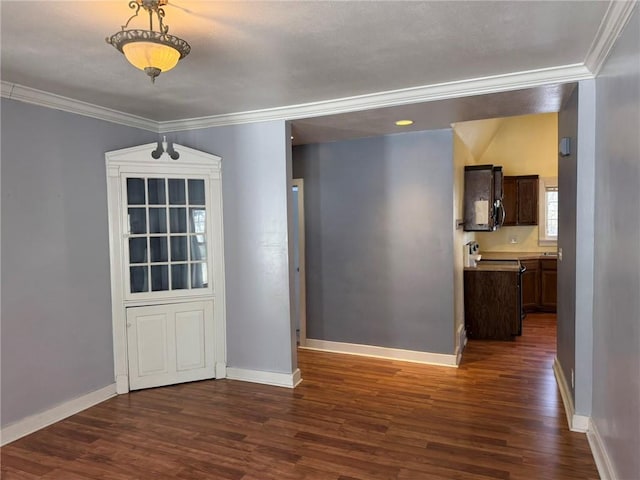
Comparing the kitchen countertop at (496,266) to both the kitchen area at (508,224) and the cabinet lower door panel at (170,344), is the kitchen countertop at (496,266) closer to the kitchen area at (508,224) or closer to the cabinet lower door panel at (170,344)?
the kitchen area at (508,224)

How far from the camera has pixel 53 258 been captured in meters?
3.35

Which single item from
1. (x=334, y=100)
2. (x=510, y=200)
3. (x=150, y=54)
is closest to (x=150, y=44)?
(x=150, y=54)

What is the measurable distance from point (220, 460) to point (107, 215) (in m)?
2.33

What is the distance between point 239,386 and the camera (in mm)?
3994

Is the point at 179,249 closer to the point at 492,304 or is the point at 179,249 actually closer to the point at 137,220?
the point at 137,220

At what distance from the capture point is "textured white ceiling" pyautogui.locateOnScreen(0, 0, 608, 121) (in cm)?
205

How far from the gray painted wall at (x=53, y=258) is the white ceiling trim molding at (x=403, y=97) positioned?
0.92 metres

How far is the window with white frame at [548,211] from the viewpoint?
22.8 ft

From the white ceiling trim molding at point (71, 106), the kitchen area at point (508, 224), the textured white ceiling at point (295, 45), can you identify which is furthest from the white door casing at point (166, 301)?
the kitchen area at point (508, 224)

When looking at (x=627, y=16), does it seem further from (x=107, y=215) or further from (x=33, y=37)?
(x=107, y=215)

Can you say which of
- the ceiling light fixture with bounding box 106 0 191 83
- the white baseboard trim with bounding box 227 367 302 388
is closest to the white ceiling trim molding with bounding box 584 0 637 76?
the ceiling light fixture with bounding box 106 0 191 83

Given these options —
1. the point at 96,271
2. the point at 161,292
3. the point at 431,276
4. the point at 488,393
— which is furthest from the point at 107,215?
the point at 488,393

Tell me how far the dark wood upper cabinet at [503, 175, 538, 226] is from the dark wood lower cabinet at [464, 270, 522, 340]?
2.09 metres

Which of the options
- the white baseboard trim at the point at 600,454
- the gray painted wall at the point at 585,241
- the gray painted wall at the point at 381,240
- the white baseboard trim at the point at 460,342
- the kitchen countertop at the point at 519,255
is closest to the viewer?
the white baseboard trim at the point at 600,454
